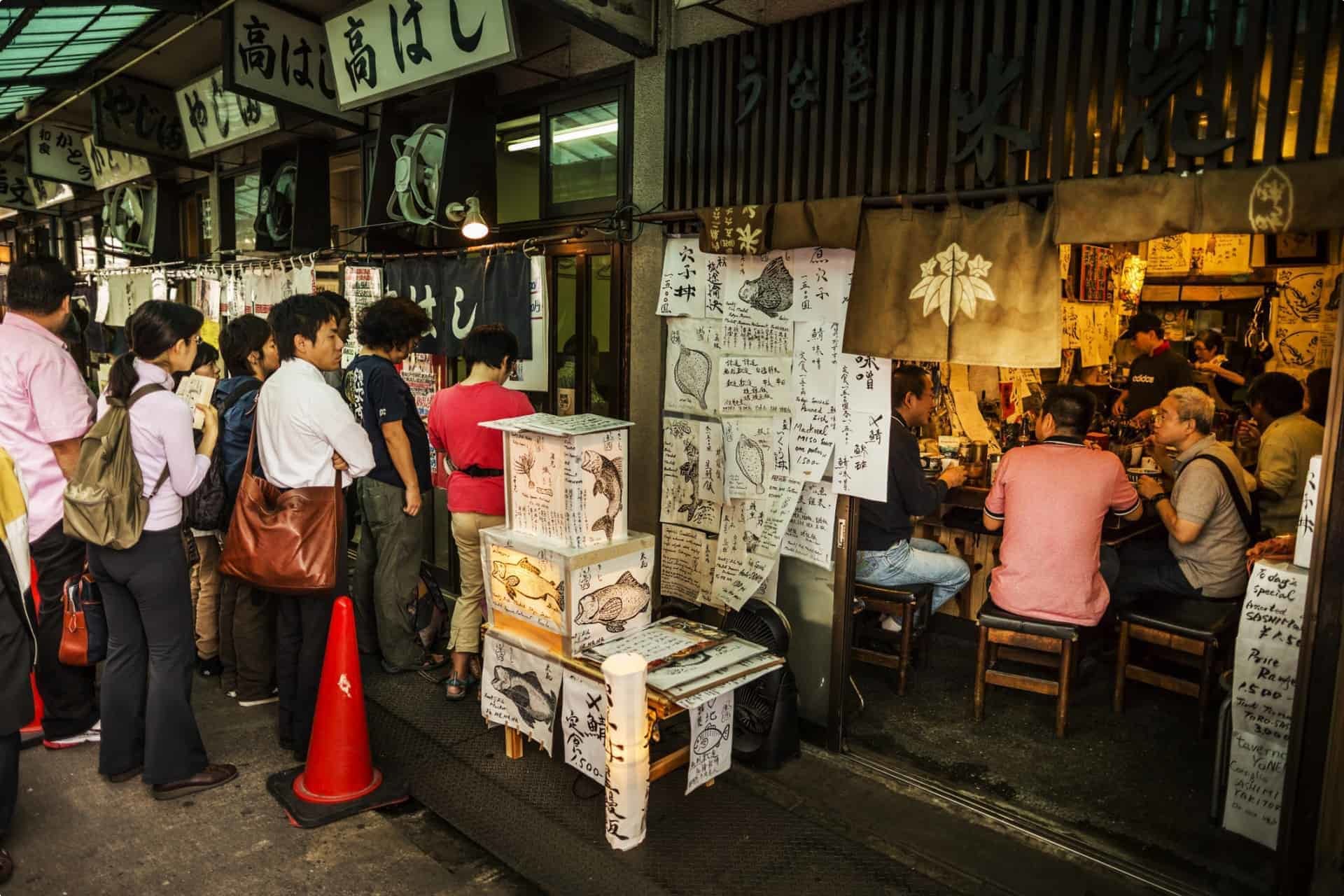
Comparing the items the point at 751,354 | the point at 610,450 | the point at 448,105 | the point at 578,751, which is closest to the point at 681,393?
the point at 751,354

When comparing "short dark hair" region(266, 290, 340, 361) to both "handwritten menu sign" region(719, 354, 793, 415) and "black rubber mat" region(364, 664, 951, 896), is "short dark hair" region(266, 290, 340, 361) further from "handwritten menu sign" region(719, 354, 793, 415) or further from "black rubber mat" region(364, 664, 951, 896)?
"black rubber mat" region(364, 664, 951, 896)

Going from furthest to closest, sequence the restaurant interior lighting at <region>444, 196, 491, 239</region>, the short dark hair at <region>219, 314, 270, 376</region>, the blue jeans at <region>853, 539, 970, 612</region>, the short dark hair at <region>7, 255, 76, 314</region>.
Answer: the restaurant interior lighting at <region>444, 196, 491, 239</region>
the blue jeans at <region>853, 539, 970, 612</region>
the short dark hair at <region>219, 314, 270, 376</region>
the short dark hair at <region>7, 255, 76, 314</region>

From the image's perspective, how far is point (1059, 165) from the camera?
4.16 meters

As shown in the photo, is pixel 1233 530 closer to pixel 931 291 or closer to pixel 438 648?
pixel 931 291

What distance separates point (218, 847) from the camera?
14.7 ft

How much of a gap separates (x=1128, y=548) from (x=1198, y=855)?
2.71 metres

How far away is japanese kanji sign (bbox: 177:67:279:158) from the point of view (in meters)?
9.37

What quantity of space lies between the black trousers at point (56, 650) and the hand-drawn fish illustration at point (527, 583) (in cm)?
282

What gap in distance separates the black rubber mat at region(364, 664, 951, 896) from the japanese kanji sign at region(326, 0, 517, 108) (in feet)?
15.7

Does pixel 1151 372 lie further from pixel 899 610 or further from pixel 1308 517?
pixel 1308 517

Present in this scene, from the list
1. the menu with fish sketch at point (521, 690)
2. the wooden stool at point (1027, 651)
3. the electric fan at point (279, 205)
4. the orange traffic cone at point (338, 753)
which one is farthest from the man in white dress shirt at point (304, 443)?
the electric fan at point (279, 205)

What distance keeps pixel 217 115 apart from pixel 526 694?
8.34 metres

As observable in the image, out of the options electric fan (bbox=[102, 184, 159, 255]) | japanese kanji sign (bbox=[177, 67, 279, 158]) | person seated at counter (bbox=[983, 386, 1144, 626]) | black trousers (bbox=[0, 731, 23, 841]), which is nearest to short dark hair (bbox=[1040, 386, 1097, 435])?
person seated at counter (bbox=[983, 386, 1144, 626])

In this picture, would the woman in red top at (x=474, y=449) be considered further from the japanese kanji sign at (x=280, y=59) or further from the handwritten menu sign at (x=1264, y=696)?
the handwritten menu sign at (x=1264, y=696)
